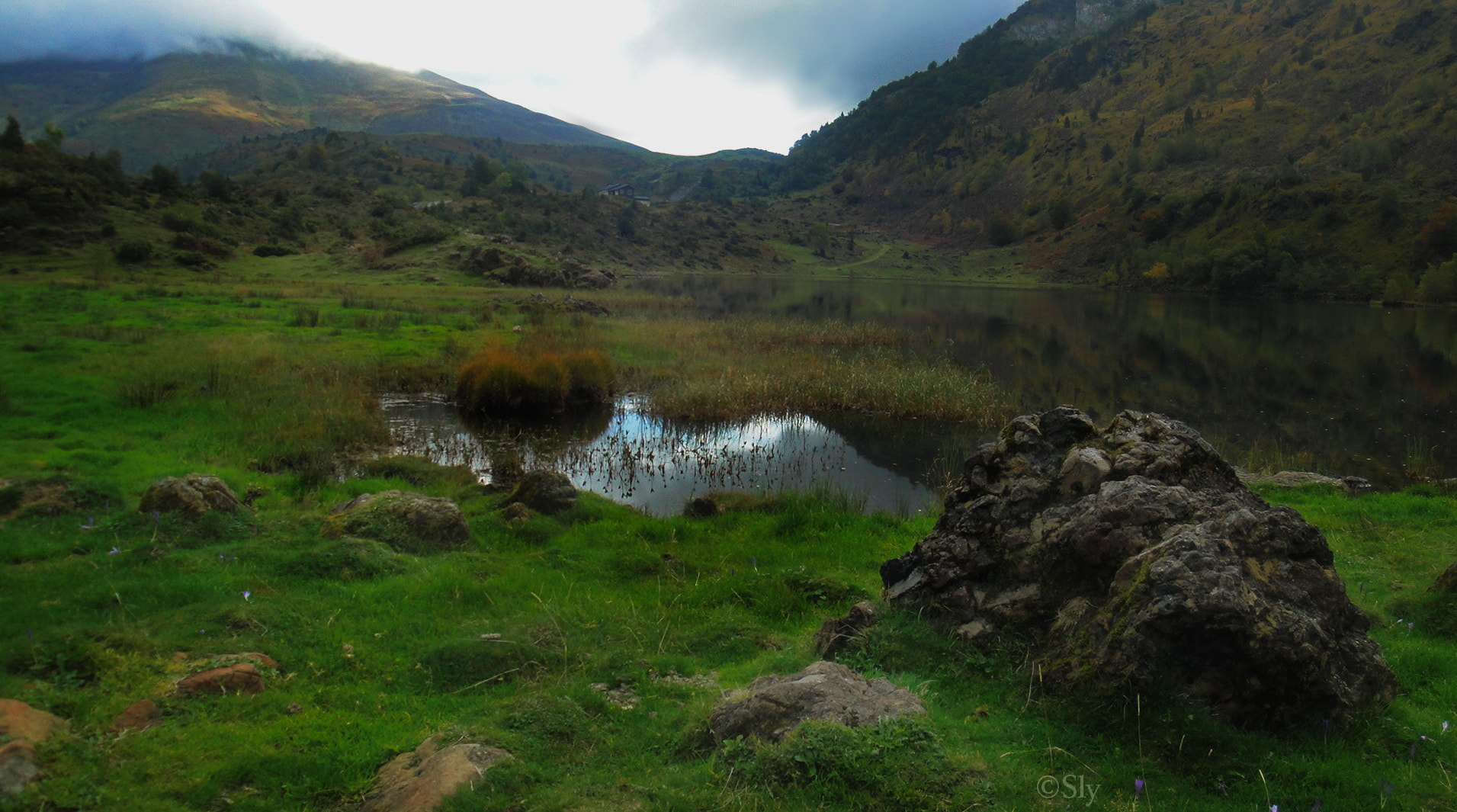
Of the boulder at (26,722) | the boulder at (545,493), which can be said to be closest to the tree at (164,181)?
the boulder at (545,493)

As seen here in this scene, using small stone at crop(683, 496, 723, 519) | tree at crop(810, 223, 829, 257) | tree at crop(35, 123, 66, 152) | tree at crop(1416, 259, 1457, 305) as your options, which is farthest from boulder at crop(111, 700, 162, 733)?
tree at crop(810, 223, 829, 257)

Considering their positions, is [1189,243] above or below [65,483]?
above

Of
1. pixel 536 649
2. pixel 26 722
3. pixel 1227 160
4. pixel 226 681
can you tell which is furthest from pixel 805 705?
pixel 1227 160

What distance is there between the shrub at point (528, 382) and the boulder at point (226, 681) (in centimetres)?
1401

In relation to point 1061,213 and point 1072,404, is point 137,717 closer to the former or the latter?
point 1072,404

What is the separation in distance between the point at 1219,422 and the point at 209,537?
917 inches

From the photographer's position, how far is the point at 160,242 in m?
43.0

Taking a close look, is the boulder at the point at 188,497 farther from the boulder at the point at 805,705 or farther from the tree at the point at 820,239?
the tree at the point at 820,239

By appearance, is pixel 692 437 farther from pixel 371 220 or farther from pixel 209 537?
pixel 371 220

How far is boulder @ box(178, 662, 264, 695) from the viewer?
4715mm

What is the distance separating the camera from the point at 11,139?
44906 mm

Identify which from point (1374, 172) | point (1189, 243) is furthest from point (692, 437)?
point (1374, 172)

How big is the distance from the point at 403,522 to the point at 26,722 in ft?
15.3

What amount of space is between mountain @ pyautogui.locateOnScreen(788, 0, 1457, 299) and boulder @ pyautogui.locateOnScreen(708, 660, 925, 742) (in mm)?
84178
